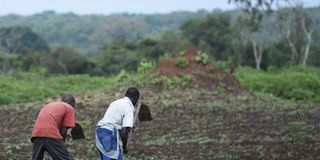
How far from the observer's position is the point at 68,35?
410ft

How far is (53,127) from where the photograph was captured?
10023mm

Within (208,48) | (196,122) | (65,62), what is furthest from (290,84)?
(65,62)

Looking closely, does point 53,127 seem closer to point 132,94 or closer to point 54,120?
point 54,120

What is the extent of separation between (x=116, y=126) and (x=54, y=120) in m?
0.95

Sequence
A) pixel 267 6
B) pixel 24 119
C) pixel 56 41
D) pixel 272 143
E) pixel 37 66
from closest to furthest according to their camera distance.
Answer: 1. pixel 272 143
2. pixel 24 119
3. pixel 267 6
4. pixel 37 66
5. pixel 56 41

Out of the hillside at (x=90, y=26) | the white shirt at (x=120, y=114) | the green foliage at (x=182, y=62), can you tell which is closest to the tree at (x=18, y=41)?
the hillside at (x=90, y=26)

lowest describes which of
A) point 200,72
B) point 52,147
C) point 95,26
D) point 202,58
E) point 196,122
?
point 196,122

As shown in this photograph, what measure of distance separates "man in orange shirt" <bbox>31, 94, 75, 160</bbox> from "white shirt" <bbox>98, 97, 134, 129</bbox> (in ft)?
1.86

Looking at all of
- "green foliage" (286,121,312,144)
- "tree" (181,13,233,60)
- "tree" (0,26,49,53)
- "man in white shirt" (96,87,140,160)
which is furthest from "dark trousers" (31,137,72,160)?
"tree" (0,26,49,53)

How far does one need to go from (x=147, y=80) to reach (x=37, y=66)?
31.6 m

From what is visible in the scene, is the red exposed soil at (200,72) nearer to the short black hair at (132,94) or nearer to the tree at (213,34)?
the short black hair at (132,94)

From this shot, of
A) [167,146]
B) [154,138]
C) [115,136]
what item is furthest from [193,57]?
[115,136]

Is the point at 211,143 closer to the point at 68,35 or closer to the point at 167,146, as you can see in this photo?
the point at 167,146

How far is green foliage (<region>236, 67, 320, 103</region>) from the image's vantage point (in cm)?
3828
